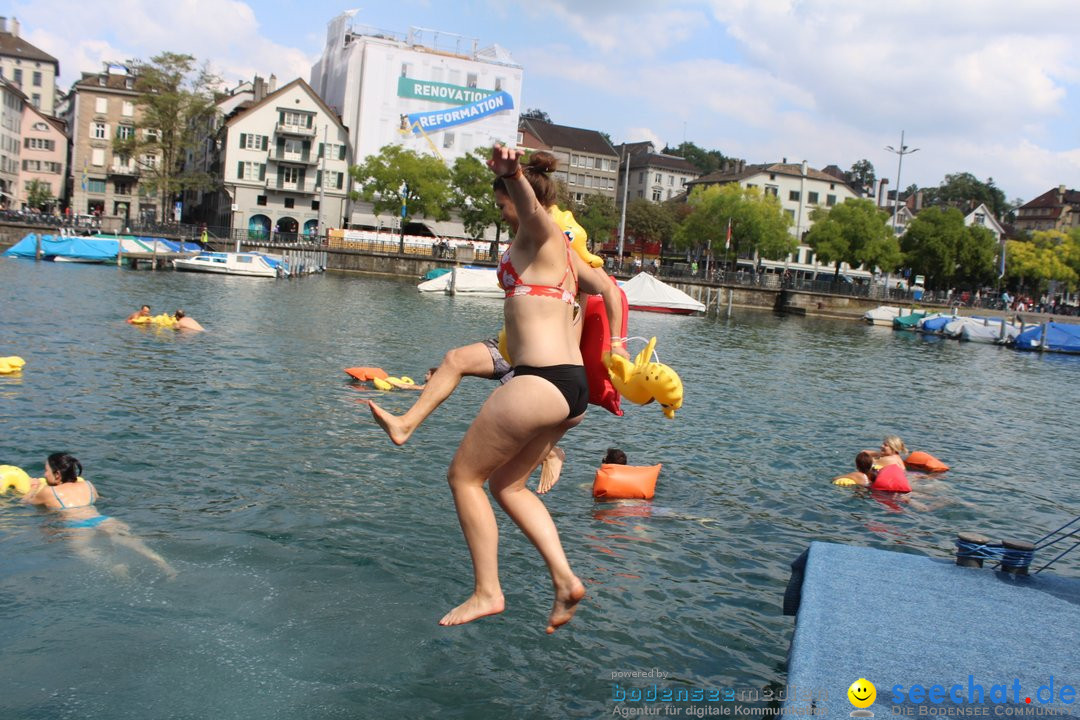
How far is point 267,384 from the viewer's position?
2306 centimetres

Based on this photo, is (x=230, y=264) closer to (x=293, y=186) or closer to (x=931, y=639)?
(x=293, y=186)

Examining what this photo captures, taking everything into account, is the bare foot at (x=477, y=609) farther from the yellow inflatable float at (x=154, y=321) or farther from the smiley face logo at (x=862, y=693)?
the yellow inflatable float at (x=154, y=321)

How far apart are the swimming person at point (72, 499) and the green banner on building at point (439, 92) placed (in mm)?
103078

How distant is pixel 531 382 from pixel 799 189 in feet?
454

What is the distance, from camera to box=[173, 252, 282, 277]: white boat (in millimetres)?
68125

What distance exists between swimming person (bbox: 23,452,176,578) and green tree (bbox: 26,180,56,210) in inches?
4569

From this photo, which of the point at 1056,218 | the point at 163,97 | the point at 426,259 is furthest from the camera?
the point at 1056,218

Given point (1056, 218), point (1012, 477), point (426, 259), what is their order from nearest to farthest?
point (1012, 477) < point (426, 259) < point (1056, 218)

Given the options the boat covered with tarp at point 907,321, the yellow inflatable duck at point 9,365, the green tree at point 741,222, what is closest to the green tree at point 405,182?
the green tree at point 741,222

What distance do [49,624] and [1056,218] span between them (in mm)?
191860

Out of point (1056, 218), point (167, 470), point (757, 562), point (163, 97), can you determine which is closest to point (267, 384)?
point (167, 470)

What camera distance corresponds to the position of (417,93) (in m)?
110

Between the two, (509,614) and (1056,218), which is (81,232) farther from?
(1056,218)

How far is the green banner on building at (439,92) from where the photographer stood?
109625 millimetres
